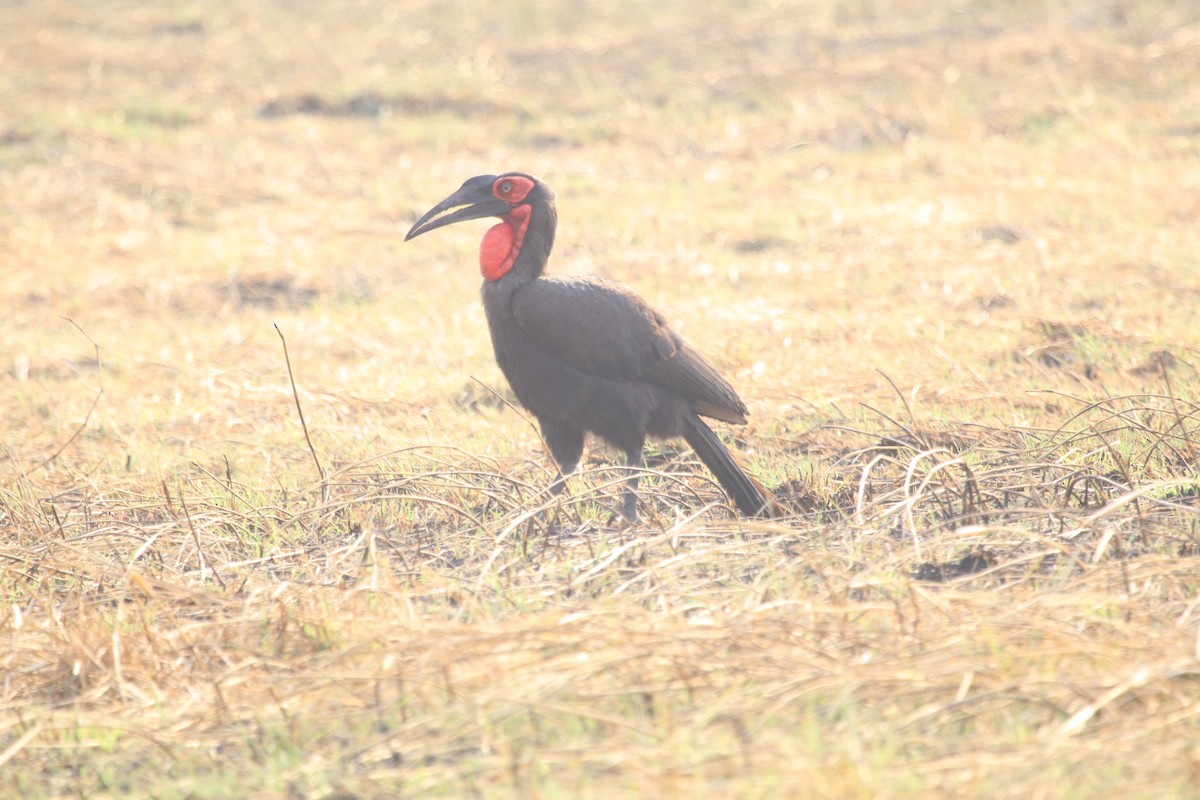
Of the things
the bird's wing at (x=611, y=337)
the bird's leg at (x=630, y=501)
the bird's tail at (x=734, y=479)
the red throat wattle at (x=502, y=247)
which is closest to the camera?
the bird's leg at (x=630, y=501)

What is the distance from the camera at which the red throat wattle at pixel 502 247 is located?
395 centimetres

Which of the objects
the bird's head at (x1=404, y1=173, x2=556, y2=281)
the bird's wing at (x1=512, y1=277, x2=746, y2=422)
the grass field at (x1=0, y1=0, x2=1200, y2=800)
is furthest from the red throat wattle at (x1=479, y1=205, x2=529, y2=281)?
the grass field at (x1=0, y1=0, x2=1200, y2=800)

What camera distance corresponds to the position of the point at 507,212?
13.2 ft

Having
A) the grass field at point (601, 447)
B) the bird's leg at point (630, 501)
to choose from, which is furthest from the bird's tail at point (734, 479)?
the bird's leg at point (630, 501)

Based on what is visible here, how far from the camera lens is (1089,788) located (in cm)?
190

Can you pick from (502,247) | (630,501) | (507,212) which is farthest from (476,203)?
(630,501)

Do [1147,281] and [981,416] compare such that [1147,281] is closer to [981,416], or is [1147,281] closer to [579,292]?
[981,416]

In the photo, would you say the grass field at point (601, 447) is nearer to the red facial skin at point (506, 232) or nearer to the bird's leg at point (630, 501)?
the bird's leg at point (630, 501)

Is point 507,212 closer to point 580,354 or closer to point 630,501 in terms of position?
point 580,354

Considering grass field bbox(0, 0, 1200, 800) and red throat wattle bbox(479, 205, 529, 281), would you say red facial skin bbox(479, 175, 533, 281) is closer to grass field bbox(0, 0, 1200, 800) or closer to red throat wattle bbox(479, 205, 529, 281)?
red throat wattle bbox(479, 205, 529, 281)

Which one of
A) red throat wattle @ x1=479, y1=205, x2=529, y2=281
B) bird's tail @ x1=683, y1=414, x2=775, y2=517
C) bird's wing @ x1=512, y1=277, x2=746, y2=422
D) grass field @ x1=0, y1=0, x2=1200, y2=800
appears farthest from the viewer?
red throat wattle @ x1=479, y1=205, x2=529, y2=281

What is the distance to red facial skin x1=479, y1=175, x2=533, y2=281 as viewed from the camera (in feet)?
13.0

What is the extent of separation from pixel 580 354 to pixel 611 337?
114mm

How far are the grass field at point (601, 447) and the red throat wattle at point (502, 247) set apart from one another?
A: 2.20 ft
